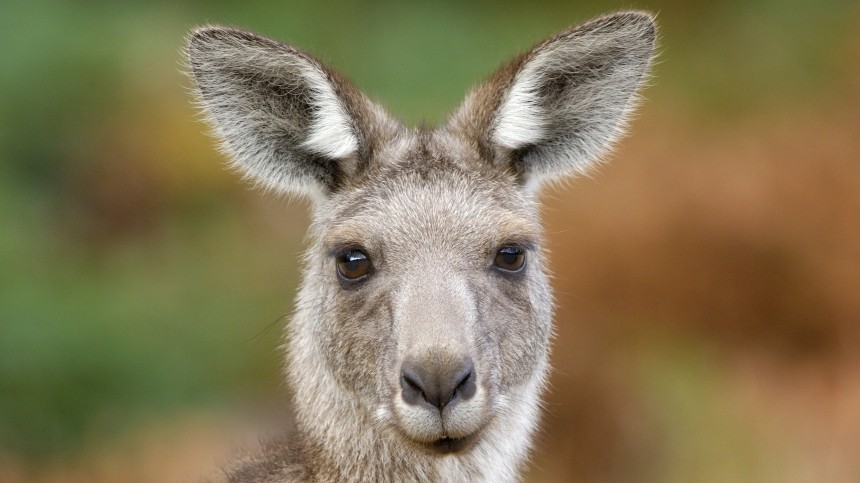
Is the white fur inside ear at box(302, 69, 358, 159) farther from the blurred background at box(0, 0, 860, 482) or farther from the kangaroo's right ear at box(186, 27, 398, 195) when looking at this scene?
the blurred background at box(0, 0, 860, 482)

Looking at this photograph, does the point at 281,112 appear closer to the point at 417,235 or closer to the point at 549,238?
the point at 417,235

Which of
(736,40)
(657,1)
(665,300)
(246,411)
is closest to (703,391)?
(665,300)

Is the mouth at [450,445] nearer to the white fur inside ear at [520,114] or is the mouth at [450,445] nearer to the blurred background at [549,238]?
the white fur inside ear at [520,114]

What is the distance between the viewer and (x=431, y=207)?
566cm

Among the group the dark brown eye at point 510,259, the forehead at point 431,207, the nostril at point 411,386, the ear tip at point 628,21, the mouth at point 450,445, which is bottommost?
the mouth at point 450,445

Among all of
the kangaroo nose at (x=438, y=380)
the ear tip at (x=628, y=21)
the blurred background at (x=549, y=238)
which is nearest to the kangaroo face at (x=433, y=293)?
the kangaroo nose at (x=438, y=380)

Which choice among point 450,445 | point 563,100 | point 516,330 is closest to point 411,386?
point 450,445

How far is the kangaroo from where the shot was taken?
5.18 m

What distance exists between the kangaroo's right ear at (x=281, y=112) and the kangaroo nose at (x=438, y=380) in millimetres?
1432

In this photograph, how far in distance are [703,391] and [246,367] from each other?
4390 millimetres

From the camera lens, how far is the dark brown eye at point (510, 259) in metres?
5.65

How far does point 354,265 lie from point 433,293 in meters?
0.52

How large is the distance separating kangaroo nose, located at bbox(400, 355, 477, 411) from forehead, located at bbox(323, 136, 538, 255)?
2.49 ft

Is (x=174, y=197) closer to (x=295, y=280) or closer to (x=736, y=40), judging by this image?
(x=295, y=280)
